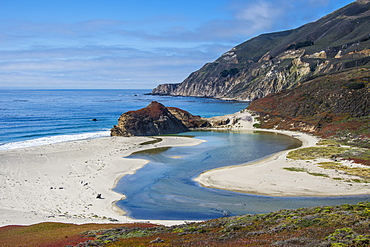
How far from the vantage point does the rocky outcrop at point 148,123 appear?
7125 cm

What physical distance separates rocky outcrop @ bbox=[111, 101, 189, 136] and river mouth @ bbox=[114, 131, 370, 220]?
71.0 feet

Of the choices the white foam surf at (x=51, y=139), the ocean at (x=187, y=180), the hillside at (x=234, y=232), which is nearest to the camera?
the hillside at (x=234, y=232)

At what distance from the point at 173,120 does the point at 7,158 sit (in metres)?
43.8

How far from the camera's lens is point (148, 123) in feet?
245

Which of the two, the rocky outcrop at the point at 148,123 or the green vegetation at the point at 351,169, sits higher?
the rocky outcrop at the point at 148,123

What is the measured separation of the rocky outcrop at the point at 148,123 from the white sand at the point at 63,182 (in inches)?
589

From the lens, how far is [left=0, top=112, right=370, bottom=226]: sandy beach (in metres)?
25.0

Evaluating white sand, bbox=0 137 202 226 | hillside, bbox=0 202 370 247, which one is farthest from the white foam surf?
hillside, bbox=0 202 370 247

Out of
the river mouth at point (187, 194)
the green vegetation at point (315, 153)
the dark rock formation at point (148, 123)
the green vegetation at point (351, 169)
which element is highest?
the dark rock formation at point (148, 123)

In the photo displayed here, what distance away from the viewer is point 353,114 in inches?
2815

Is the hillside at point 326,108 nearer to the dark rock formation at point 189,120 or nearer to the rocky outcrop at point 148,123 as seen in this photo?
the dark rock formation at point 189,120

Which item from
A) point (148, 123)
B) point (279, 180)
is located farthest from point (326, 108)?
point (279, 180)

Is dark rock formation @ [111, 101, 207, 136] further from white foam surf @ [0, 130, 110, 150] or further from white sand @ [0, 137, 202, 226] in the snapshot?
white sand @ [0, 137, 202, 226]

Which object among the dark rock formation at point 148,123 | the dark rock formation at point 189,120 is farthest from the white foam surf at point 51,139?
the dark rock formation at point 189,120
